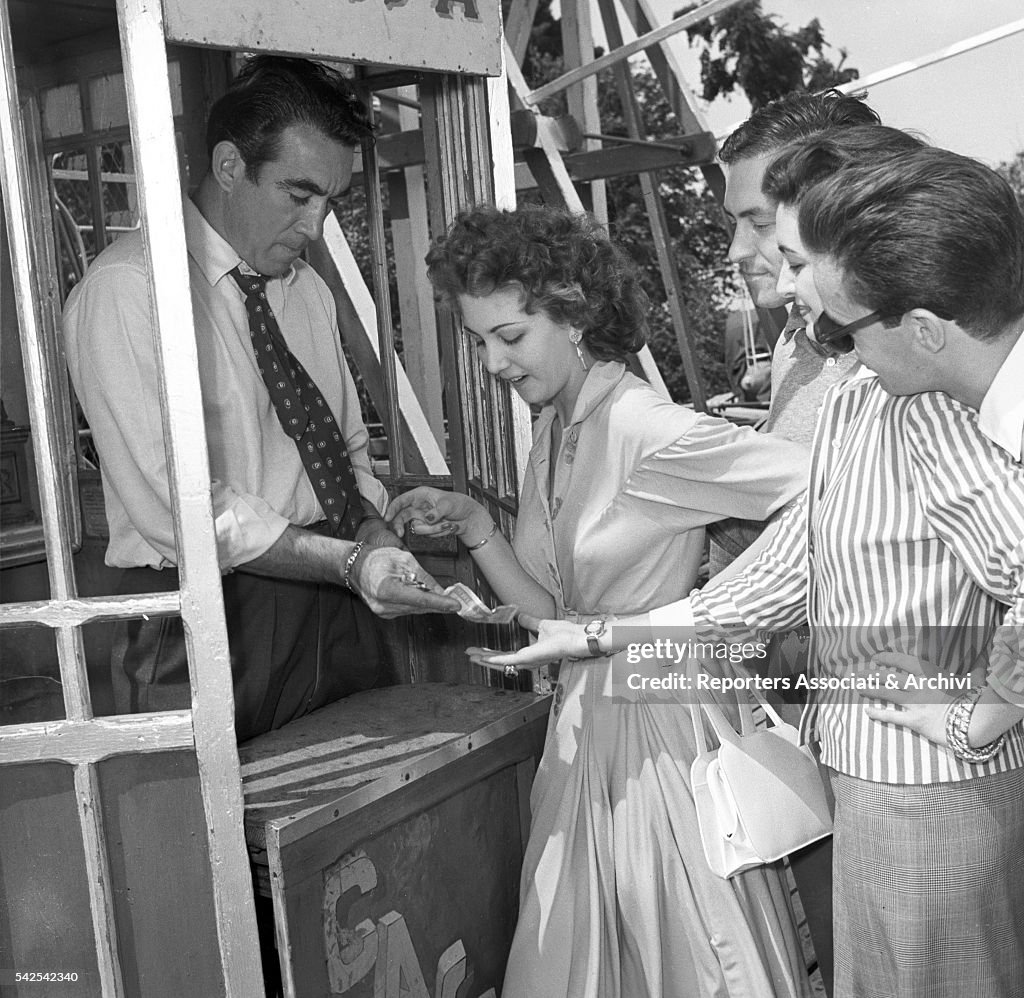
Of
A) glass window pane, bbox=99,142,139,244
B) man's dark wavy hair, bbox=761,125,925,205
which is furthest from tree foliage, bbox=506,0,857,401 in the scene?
man's dark wavy hair, bbox=761,125,925,205

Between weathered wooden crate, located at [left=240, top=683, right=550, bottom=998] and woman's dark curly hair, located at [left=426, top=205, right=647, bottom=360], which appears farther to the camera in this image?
woman's dark curly hair, located at [left=426, top=205, right=647, bottom=360]

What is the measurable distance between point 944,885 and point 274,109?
1.93 metres

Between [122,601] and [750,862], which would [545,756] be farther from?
[122,601]

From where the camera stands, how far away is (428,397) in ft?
17.7

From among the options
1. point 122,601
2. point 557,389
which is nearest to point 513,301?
point 557,389

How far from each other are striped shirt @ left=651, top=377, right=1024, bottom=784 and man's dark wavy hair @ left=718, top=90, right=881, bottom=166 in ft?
2.56

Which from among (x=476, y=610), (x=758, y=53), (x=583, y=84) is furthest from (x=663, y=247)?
(x=758, y=53)

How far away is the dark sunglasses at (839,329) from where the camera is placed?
1637mm

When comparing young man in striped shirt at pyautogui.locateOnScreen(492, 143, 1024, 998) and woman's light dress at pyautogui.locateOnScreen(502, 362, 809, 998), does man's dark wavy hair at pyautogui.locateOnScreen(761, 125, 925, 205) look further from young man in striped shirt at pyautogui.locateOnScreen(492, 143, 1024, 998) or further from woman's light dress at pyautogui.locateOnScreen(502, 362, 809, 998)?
woman's light dress at pyautogui.locateOnScreen(502, 362, 809, 998)

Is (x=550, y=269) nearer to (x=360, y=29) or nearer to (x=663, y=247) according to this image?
(x=360, y=29)

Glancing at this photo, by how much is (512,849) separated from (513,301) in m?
1.18

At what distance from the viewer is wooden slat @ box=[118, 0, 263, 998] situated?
1828mm

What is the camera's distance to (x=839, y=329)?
1680mm

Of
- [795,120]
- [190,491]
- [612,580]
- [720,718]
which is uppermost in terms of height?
[795,120]
